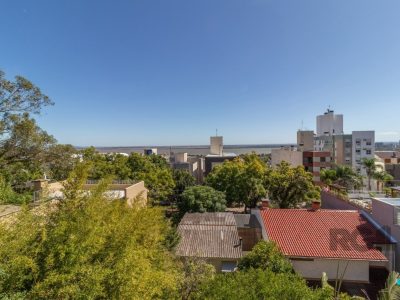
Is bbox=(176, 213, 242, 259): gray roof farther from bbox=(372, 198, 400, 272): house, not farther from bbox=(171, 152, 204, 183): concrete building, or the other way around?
bbox=(171, 152, 204, 183): concrete building

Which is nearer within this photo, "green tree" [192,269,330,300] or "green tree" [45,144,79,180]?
"green tree" [192,269,330,300]

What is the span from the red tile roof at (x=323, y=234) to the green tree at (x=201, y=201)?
31.7 feet

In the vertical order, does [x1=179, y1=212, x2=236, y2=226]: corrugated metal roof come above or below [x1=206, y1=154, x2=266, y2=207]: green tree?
below

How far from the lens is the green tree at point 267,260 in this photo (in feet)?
A: 32.4

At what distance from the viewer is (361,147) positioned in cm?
5616

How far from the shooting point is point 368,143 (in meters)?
55.7

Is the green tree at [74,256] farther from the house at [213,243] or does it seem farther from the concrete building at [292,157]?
the concrete building at [292,157]

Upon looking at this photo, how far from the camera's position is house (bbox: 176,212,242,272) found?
13.7 metres

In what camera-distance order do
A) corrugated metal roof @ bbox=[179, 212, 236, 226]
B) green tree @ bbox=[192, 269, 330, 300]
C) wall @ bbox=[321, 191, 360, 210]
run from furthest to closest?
wall @ bbox=[321, 191, 360, 210] < corrugated metal roof @ bbox=[179, 212, 236, 226] < green tree @ bbox=[192, 269, 330, 300]

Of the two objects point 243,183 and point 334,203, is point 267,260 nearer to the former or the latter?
point 334,203

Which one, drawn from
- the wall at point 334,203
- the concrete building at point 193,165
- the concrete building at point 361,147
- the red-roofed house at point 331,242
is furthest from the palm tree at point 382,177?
the concrete building at point 193,165

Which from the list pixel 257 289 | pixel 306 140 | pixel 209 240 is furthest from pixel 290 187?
pixel 306 140

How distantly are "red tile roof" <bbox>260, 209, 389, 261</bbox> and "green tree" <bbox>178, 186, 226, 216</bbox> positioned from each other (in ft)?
31.7

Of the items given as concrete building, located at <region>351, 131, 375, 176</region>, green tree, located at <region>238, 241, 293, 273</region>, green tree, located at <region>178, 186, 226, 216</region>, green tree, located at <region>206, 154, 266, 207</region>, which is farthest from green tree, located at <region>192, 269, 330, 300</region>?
concrete building, located at <region>351, 131, 375, 176</region>
